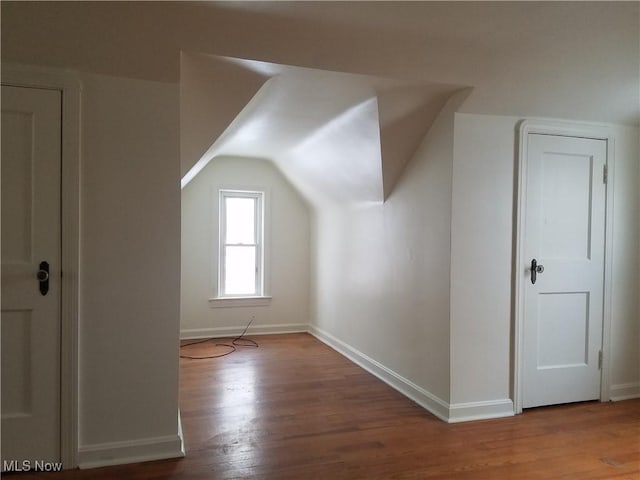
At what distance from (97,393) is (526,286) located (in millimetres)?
2765

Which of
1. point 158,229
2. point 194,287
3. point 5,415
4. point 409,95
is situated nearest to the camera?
point 5,415

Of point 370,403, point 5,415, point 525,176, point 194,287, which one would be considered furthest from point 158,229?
point 194,287

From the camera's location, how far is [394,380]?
3.59m

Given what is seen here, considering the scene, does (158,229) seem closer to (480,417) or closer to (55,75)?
(55,75)

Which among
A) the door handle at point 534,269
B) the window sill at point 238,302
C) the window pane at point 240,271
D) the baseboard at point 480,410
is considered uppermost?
the door handle at point 534,269

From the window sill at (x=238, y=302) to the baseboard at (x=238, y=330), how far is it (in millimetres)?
277

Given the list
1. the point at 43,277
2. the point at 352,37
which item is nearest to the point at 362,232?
the point at 352,37

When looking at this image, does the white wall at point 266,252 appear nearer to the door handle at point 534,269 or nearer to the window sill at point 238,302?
the window sill at point 238,302

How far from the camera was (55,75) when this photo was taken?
2.23 m

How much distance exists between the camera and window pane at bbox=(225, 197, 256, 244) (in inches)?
223

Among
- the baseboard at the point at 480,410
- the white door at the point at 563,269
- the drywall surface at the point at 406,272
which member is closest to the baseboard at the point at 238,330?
the drywall surface at the point at 406,272

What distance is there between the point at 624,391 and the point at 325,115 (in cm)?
312

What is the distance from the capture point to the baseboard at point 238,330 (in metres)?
5.36

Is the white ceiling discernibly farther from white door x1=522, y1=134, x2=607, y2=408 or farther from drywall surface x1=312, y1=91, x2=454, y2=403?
white door x1=522, y1=134, x2=607, y2=408
